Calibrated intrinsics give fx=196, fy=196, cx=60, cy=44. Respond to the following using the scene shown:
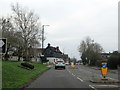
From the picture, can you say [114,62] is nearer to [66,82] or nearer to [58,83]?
[66,82]

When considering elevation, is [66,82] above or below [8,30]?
below

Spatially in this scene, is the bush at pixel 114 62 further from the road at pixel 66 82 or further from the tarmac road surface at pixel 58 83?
the tarmac road surface at pixel 58 83

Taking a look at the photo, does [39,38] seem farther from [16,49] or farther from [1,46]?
[1,46]

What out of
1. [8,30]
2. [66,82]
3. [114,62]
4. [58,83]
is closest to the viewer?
[58,83]

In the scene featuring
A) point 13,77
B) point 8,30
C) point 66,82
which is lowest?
point 66,82

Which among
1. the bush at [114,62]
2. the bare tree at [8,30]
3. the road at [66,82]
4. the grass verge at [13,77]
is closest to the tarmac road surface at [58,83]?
the road at [66,82]

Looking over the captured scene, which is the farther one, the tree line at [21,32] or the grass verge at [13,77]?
the tree line at [21,32]

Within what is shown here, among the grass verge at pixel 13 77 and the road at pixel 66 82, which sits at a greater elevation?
the grass verge at pixel 13 77

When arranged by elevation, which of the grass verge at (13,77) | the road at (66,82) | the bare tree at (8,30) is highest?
the bare tree at (8,30)

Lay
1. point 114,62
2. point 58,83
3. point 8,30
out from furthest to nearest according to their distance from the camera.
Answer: point 8,30 → point 114,62 → point 58,83

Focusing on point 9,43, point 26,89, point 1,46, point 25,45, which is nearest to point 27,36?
point 25,45

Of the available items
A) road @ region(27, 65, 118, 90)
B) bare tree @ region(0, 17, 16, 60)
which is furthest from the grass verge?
bare tree @ region(0, 17, 16, 60)

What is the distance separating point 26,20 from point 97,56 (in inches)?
969

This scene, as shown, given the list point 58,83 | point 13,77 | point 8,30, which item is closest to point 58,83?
point 58,83
